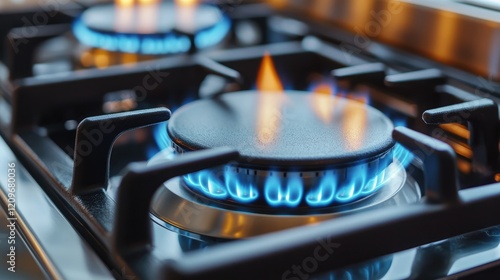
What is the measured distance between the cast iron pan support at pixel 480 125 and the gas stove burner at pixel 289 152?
7 cm

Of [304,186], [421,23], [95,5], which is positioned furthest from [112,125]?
[95,5]

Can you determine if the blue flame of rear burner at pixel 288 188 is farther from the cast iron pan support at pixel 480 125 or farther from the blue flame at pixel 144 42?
the blue flame at pixel 144 42

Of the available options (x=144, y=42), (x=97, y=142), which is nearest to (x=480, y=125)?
(x=97, y=142)

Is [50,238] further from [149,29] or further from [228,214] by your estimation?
[149,29]

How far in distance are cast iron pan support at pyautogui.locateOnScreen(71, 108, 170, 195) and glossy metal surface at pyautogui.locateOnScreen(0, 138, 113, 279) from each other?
0.14ft

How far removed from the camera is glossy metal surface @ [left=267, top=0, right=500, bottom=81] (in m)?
0.84

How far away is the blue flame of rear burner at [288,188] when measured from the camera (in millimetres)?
566

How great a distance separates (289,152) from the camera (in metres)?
0.58

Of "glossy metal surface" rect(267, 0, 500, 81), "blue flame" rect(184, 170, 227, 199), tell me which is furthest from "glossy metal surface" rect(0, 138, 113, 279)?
"glossy metal surface" rect(267, 0, 500, 81)

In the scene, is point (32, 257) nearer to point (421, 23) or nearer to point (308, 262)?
point (308, 262)

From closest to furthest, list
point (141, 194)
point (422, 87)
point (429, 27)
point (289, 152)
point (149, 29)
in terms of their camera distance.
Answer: point (141, 194) → point (289, 152) → point (422, 87) → point (429, 27) → point (149, 29)

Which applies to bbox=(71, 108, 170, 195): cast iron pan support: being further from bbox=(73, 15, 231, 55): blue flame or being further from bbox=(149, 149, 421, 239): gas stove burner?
bbox=(73, 15, 231, 55): blue flame

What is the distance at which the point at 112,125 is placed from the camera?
23.7 inches

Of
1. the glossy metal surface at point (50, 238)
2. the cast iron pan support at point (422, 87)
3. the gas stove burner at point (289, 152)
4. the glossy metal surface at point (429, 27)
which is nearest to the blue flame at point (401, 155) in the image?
the gas stove burner at point (289, 152)
